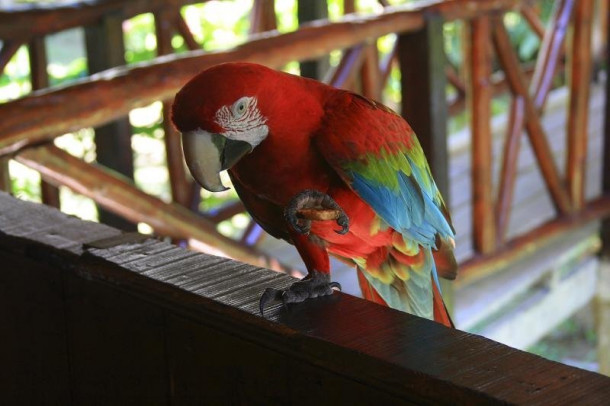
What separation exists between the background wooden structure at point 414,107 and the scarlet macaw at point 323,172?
51cm

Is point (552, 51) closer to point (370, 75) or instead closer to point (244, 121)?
point (370, 75)

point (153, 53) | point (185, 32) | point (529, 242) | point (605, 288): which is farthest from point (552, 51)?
point (153, 53)

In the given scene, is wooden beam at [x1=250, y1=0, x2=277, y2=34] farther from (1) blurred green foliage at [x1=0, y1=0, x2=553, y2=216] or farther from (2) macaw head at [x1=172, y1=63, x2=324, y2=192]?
(2) macaw head at [x1=172, y1=63, x2=324, y2=192]

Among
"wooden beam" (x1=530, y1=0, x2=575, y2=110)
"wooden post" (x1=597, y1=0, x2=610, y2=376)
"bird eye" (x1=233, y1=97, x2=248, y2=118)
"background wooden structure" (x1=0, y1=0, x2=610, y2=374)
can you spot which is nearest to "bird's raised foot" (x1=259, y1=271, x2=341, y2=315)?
"bird eye" (x1=233, y1=97, x2=248, y2=118)

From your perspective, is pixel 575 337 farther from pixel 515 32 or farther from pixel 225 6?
pixel 225 6

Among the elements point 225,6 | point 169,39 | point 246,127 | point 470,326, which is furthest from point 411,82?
point 225,6

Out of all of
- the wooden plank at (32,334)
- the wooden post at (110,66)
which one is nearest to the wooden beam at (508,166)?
the wooden post at (110,66)

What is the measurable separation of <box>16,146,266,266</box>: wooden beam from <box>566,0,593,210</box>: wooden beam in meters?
1.47

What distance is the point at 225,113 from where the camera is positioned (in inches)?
41.4

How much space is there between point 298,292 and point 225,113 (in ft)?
0.79

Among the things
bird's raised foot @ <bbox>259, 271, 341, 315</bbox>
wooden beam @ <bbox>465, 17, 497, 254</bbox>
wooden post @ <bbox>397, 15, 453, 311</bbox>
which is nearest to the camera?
bird's raised foot @ <bbox>259, 271, 341, 315</bbox>

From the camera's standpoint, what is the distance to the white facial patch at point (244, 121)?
3.47 ft

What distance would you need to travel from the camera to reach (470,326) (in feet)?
10.4

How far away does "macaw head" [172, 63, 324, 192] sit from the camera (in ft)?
3.43
